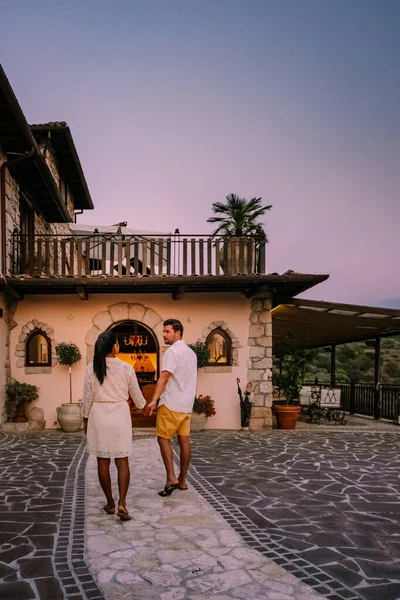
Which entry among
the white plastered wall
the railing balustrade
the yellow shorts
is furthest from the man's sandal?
the railing balustrade

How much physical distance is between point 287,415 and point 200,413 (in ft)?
6.32

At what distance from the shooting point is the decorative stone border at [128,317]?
10.3 meters

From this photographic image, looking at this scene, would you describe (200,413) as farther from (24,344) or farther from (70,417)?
(24,344)

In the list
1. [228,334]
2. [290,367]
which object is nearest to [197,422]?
[228,334]

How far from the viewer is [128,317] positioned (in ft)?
34.1

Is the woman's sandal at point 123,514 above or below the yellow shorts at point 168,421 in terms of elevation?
below

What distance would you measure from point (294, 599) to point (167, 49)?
13.4 metres

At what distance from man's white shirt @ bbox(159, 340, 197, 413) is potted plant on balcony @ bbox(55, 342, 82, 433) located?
5488 millimetres

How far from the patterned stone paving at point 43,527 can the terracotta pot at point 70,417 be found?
87.2 inches

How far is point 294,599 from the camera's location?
2.58 m

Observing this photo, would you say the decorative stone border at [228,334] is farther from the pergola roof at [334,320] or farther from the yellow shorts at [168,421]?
the yellow shorts at [168,421]

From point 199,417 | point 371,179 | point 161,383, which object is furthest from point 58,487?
point 371,179

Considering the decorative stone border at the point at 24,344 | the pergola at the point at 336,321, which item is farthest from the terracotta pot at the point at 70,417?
the pergola at the point at 336,321

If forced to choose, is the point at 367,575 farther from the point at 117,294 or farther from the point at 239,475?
the point at 117,294
